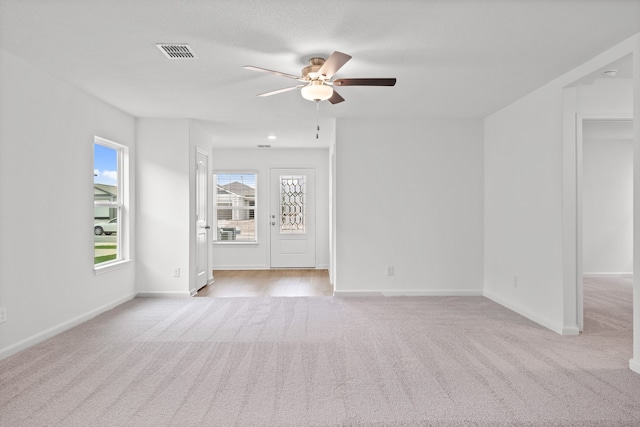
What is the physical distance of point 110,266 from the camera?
4.89 meters

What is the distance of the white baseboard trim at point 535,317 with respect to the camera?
12.7ft

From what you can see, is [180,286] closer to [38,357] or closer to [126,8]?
[38,357]

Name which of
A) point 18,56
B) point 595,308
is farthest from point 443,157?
point 18,56

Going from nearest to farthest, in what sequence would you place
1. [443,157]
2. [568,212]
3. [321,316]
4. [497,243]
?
[568,212]
[321,316]
[497,243]
[443,157]

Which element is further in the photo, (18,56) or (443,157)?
(443,157)

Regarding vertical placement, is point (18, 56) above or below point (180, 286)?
above

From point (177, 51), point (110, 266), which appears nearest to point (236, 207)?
point (110, 266)

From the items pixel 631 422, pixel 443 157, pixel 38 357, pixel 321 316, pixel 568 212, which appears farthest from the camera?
pixel 443 157

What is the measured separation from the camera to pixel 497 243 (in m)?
5.29

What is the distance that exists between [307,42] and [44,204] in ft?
9.02

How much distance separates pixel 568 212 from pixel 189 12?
3.64 metres

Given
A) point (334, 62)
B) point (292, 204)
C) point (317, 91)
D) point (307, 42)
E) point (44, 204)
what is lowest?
point (44, 204)

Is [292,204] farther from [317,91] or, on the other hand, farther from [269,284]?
[317,91]

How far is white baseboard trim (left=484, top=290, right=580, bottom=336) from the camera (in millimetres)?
3879
